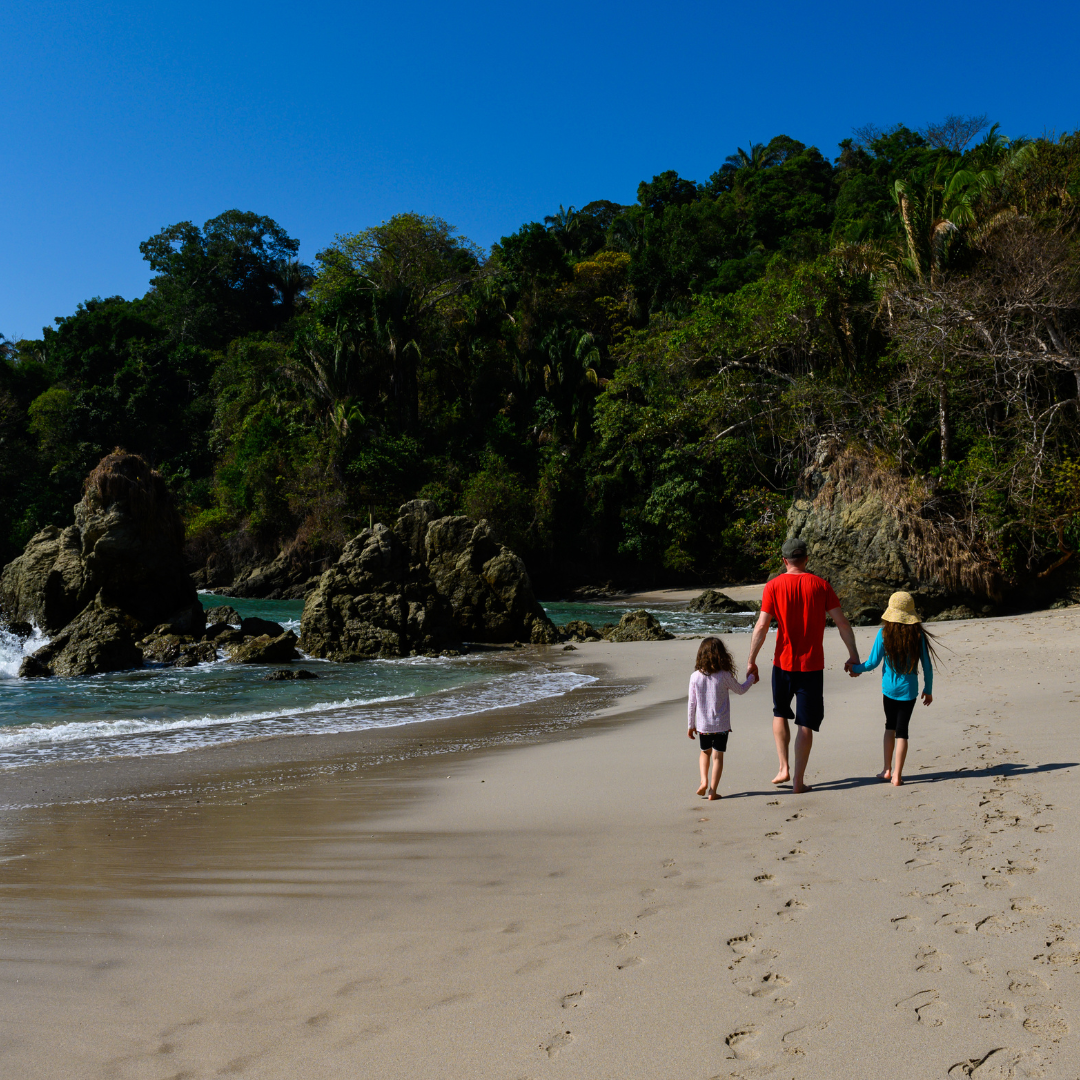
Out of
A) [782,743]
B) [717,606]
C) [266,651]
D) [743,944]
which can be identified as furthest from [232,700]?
[717,606]

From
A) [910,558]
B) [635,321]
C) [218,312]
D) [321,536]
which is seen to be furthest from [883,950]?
[218,312]

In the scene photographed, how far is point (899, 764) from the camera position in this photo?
17.5 ft

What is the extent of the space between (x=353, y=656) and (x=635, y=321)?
27.4 m

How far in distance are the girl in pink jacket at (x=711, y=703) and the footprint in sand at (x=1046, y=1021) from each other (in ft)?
9.80

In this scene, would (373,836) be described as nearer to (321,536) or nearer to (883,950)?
(883,950)

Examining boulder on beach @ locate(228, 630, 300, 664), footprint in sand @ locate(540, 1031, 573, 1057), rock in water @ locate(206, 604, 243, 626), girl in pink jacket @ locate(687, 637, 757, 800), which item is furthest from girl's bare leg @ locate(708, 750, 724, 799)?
rock in water @ locate(206, 604, 243, 626)

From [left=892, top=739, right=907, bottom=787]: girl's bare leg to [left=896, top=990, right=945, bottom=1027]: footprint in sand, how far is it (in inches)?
114

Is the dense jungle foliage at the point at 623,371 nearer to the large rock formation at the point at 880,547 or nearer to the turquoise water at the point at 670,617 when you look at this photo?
the large rock formation at the point at 880,547

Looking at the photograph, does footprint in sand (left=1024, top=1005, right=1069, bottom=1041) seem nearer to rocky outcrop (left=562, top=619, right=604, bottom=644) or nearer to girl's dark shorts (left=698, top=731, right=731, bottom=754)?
girl's dark shorts (left=698, top=731, right=731, bottom=754)

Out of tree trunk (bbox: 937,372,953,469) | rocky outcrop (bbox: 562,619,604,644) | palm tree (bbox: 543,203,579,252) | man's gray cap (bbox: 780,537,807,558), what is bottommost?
rocky outcrop (bbox: 562,619,604,644)

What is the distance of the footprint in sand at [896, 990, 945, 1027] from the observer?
2482 millimetres

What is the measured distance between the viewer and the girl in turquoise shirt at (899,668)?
5.57 meters

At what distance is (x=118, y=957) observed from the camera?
3148 mm

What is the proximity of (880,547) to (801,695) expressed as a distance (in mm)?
14982
